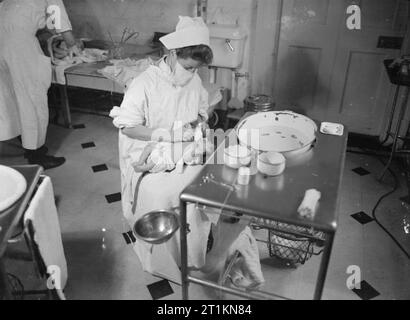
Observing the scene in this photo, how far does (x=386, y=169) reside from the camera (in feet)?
10.2

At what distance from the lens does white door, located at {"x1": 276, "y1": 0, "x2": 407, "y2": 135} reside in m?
3.28

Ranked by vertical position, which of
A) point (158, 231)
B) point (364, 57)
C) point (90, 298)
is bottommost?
point (90, 298)

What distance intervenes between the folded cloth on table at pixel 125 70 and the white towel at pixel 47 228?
1785 mm

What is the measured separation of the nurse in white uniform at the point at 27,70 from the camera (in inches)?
116

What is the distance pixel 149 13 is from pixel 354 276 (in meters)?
3.27

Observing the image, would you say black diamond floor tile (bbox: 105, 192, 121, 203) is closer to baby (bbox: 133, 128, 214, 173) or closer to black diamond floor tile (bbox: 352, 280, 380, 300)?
baby (bbox: 133, 128, 214, 173)

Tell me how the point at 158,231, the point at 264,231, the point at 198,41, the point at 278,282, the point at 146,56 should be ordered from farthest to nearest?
the point at 146,56 < the point at 264,231 < the point at 278,282 < the point at 198,41 < the point at 158,231

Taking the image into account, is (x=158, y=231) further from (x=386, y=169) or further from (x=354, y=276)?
(x=386, y=169)

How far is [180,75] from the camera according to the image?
212cm

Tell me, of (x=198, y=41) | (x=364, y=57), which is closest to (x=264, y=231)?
(x=198, y=41)

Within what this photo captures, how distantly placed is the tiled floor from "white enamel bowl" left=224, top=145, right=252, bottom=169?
33.1 inches

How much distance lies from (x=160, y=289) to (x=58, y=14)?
2.39m

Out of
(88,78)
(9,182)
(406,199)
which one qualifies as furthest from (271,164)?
(88,78)

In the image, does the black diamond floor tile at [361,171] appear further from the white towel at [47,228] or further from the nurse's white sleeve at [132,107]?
the white towel at [47,228]
